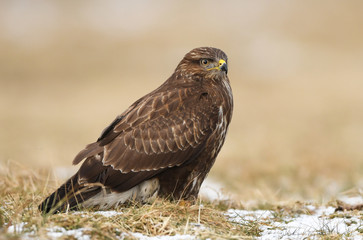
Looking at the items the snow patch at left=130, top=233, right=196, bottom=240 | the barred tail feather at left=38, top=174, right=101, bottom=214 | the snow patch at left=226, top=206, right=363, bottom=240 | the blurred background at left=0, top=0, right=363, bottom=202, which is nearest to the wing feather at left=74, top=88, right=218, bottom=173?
the barred tail feather at left=38, top=174, right=101, bottom=214

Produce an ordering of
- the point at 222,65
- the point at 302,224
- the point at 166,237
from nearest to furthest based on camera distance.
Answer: the point at 166,237
the point at 302,224
the point at 222,65

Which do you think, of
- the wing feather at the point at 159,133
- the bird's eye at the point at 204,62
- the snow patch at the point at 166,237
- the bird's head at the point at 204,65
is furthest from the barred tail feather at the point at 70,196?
the bird's eye at the point at 204,62

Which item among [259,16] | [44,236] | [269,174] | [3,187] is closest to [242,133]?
[269,174]

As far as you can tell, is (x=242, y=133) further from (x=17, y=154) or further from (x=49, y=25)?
(x=49, y=25)

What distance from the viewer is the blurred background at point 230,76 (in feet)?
34.4

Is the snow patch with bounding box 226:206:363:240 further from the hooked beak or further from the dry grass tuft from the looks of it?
the hooked beak

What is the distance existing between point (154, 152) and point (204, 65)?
134cm

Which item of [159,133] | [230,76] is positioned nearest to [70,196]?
[159,133]

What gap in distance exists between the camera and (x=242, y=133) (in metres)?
15.8

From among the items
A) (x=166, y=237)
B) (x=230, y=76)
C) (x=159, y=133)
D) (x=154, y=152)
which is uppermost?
(x=230, y=76)

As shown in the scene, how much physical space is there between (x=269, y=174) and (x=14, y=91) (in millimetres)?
22677

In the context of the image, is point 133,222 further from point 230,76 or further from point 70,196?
point 230,76

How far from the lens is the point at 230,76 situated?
32.7 metres

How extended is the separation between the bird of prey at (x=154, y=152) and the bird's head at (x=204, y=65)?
367 millimetres
